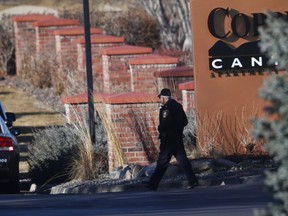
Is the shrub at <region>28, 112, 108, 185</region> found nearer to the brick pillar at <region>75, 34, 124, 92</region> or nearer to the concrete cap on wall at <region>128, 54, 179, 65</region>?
the concrete cap on wall at <region>128, 54, 179, 65</region>

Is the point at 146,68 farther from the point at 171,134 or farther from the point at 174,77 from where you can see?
the point at 171,134

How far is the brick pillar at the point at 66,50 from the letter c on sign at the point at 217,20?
1061 cm

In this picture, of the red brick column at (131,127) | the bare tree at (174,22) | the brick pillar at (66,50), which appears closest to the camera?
the red brick column at (131,127)

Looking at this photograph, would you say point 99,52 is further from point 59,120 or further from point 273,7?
point 273,7

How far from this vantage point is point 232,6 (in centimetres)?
1673

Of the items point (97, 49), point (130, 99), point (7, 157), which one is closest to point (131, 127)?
point (130, 99)

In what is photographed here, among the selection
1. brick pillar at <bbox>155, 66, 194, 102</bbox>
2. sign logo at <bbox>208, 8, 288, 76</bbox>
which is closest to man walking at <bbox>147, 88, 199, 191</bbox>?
sign logo at <bbox>208, 8, 288, 76</bbox>

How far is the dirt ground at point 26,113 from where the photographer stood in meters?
23.7

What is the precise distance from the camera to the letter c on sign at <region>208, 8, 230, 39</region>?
16672mm

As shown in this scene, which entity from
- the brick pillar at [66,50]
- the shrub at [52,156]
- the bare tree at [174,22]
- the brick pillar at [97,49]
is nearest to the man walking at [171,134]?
the shrub at [52,156]

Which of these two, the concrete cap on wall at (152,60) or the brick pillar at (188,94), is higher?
the concrete cap on wall at (152,60)

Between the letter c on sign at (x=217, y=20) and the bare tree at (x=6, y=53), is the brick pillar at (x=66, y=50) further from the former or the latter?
the letter c on sign at (x=217, y=20)

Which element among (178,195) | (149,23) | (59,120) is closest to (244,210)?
(178,195)

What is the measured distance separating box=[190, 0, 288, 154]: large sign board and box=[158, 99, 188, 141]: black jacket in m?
2.91
